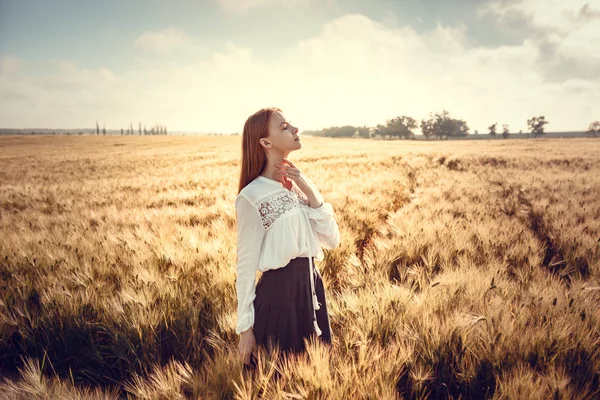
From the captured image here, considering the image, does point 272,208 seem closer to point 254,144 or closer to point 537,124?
point 254,144

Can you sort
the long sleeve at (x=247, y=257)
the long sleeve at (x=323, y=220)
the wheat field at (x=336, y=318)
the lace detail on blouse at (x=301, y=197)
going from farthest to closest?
the lace detail on blouse at (x=301, y=197), the long sleeve at (x=323, y=220), the long sleeve at (x=247, y=257), the wheat field at (x=336, y=318)

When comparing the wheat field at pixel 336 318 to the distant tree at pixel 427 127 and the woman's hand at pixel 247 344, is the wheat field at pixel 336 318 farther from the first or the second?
the distant tree at pixel 427 127

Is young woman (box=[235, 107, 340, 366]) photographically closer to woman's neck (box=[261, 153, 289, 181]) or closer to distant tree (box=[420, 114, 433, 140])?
woman's neck (box=[261, 153, 289, 181])

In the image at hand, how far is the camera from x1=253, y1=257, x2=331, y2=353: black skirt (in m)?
1.78

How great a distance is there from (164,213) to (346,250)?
379 centimetres

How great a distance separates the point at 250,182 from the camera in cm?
185

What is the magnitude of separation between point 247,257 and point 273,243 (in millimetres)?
167

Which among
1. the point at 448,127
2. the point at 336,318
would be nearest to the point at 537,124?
the point at 448,127

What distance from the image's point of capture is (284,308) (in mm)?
1784

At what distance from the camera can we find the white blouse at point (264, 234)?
65.3 inches

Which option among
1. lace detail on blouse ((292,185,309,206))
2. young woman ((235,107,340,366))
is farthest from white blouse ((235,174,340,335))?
lace detail on blouse ((292,185,309,206))

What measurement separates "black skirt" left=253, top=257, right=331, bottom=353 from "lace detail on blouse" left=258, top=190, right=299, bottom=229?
0.30 m

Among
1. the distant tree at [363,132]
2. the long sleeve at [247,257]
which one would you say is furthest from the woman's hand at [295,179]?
the distant tree at [363,132]

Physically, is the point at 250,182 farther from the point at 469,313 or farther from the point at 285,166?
the point at 469,313
